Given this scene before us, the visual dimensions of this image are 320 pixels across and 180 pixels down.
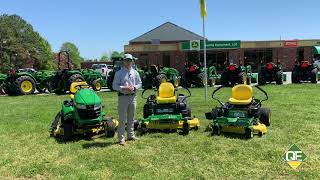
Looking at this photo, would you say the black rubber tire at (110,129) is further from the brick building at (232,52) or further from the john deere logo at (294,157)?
the brick building at (232,52)

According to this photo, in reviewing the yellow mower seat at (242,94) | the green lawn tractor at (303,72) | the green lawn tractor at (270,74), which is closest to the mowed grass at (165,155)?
the yellow mower seat at (242,94)

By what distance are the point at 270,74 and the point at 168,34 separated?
4000 centimetres

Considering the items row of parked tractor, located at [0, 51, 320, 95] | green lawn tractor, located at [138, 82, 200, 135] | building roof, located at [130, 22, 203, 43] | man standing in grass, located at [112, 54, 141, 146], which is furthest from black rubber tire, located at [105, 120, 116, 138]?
building roof, located at [130, 22, 203, 43]

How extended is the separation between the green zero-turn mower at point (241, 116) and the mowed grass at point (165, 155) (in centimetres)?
24

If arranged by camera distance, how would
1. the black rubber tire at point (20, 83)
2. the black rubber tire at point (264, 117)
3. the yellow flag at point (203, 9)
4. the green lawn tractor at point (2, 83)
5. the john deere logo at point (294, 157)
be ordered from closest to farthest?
the john deere logo at point (294, 157) → the black rubber tire at point (264, 117) → the yellow flag at point (203, 9) → the black rubber tire at point (20, 83) → the green lawn tractor at point (2, 83)

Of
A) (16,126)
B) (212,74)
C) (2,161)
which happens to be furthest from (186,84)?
(2,161)

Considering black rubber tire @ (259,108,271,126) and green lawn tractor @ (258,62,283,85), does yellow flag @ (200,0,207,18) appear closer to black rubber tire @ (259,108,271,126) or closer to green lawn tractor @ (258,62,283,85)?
black rubber tire @ (259,108,271,126)

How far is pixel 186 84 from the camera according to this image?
2430 cm

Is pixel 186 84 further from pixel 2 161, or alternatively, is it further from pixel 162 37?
pixel 162 37

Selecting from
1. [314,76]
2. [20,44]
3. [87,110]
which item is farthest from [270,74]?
[20,44]

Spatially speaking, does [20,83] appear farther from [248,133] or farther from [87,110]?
[248,133]

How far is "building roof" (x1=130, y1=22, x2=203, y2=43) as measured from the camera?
205ft

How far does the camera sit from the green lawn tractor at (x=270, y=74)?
24.0m

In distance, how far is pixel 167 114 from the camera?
387 inches
